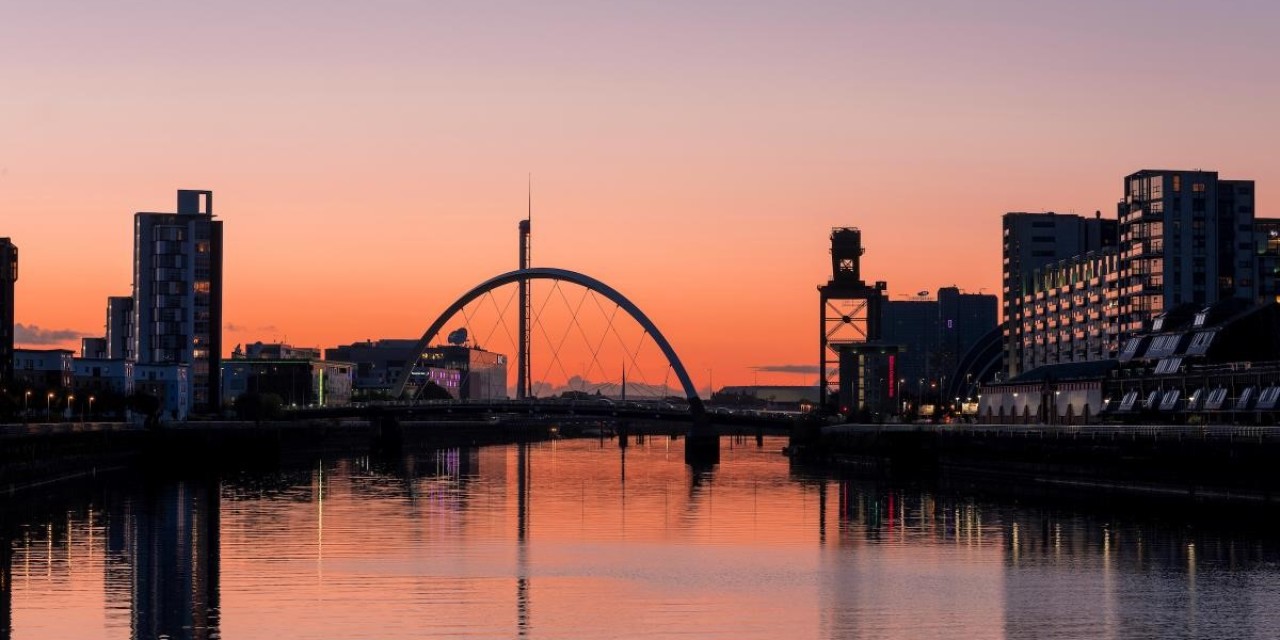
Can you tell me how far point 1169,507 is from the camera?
89812mm

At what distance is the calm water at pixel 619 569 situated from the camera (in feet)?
151

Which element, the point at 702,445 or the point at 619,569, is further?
the point at 702,445

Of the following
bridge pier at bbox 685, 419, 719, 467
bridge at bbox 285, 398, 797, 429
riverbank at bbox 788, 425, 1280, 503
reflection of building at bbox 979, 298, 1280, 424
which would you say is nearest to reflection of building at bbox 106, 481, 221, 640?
riverbank at bbox 788, 425, 1280, 503

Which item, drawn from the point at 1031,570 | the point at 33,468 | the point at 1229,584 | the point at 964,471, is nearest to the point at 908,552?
the point at 1031,570

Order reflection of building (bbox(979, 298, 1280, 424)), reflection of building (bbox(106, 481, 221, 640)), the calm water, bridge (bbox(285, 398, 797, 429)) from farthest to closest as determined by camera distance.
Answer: bridge (bbox(285, 398, 797, 429)) → reflection of building (bbox(979, 298, 1280, 424)) → the calm water → reflection of building (bbox(106, 481, 221, 640))

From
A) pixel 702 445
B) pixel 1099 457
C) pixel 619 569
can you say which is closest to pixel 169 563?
pixel 619 569

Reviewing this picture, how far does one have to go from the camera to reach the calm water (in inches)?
1807

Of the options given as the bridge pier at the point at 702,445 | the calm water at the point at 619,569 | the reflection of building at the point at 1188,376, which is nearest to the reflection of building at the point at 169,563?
the calm water at the point at 619,569

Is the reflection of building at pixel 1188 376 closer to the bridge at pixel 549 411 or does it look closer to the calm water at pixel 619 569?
the bridge at pixel 549 411

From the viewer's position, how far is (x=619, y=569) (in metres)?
A: 60.0

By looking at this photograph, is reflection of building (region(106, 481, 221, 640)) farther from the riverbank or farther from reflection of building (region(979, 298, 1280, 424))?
reflection of building (region(979, 298, 1280, 424))

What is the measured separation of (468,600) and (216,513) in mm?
40592

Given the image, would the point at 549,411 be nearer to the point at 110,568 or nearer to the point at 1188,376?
the point at 1188,376

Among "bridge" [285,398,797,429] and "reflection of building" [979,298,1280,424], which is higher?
"reflection of building" [979,298,1280,424]
